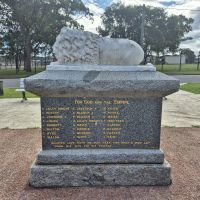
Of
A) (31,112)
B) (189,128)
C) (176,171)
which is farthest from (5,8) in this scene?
(176,171)

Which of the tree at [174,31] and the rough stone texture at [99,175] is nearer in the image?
the rough stone texture at [99,175]

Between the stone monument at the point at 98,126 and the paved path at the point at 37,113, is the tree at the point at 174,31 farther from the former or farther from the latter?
the stone monument at the point at 98,126

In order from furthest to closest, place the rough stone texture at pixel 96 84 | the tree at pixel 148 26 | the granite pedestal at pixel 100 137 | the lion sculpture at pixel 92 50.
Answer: the tree at pixel 148 26
the lion sculpture at pixel 92 50
the granite pedestal at pixel 100 137
the rough stone texture at pixel 96 84

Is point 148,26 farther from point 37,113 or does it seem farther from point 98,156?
point 98,156

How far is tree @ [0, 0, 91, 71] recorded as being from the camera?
30859 mm

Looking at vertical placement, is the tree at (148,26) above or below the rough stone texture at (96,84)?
above

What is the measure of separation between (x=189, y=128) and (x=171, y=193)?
3.52 meters

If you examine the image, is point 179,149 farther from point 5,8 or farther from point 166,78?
point 5,8

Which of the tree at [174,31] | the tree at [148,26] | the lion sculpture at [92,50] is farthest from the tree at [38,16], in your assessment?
the lion sculpture at [92,50]

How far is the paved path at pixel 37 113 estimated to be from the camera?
7.39 metres

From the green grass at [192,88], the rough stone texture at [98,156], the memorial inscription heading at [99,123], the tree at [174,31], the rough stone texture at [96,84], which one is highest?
the tree at [174,31]

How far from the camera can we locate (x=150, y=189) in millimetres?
3752

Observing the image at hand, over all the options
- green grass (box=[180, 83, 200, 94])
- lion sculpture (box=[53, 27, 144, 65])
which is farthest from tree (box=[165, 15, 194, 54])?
lion sculpture (box=[53, 27, 144, 65])

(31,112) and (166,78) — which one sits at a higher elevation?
(166,78)
